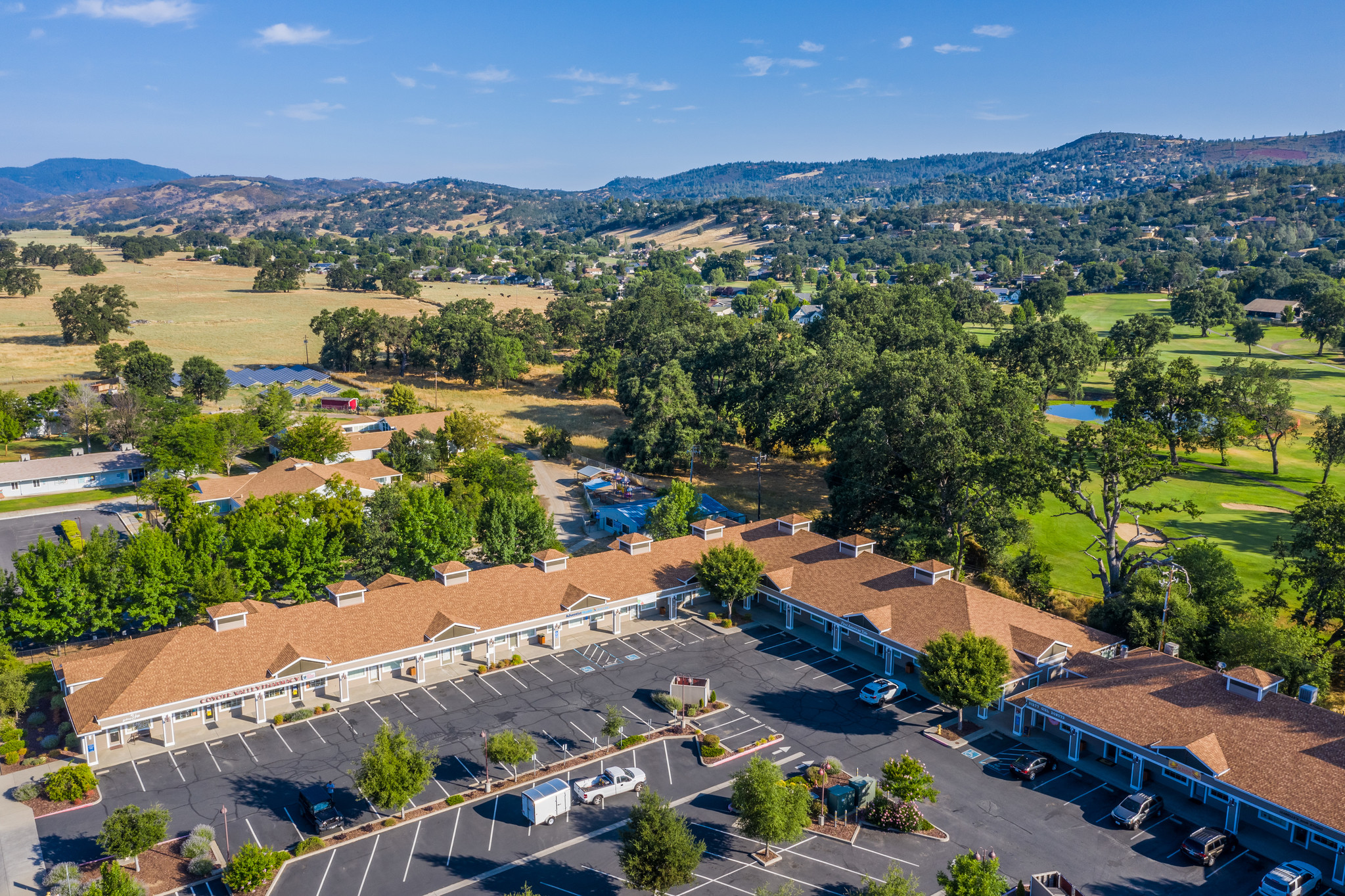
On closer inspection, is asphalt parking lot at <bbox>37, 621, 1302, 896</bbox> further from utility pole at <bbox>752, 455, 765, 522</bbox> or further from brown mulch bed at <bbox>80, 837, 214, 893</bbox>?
utility pole at <bbox>752, 455, 765, 522</bbox>

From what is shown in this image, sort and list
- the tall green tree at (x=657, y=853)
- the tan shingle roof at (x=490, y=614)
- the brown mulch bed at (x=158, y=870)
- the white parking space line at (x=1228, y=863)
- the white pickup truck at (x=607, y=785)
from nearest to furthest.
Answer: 1. the tall green tree at (x=657, y=853)
2. the brown mulch bed at (x=158, y=870)
3. the white parking space line at (x=1228, y=863)
4. the white pickup truck at (x=607, y=785)
5. the tan shingle roof at (x=490, y=614)

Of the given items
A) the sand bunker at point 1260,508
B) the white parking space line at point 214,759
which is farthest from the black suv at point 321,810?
the sand bunker at point 1260,508

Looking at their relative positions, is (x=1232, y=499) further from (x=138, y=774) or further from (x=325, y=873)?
(x=138, y=774)

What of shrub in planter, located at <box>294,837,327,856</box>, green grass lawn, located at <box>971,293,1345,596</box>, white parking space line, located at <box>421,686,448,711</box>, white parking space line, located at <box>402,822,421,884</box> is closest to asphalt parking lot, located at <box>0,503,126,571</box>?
white parking space line, located at <box>421,686,448,711</box>

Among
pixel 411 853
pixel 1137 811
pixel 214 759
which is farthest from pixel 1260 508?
pixel 214 759

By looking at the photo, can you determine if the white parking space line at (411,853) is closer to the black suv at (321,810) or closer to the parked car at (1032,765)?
the black suv at (321,810)

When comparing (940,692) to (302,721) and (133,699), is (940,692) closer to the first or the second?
(302,721)

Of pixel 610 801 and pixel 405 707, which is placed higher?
pixel 405 707
